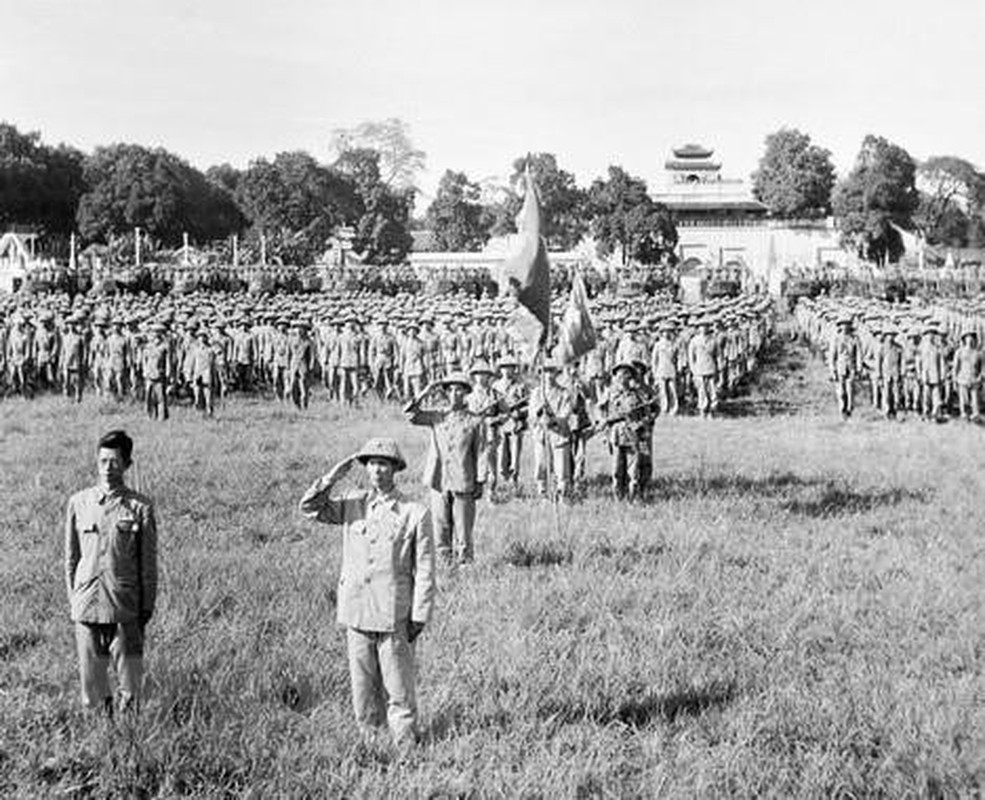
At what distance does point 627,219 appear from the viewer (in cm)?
6088

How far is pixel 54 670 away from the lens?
21.5 feet

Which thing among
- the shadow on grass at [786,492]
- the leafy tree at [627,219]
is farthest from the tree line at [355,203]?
the shadow on grass at [786,492]

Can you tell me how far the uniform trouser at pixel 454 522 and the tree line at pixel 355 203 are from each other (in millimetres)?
52547

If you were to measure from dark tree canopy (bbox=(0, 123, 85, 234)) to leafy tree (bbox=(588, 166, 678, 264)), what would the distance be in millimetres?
31763

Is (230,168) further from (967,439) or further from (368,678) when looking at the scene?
(368,678)

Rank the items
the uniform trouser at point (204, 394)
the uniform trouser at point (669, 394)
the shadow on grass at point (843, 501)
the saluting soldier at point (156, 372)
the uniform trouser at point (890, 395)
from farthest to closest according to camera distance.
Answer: the uniform trouser at point (890, 395), the uniform trouser at point (669, 394), the uniform trouser at point (204, 394), the saluting soldier at point (156, 372), the shadow on grass at point (843, 501)

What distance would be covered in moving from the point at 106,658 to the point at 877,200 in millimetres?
70553

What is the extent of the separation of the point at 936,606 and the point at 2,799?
615cm

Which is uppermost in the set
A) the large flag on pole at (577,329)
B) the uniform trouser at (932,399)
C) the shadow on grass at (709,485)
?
the large flag on pole at (577,329)

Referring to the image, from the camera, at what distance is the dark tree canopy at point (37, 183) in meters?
67.6

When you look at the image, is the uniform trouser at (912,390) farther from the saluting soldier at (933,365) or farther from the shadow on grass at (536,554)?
the shadow on grass at (536,554)

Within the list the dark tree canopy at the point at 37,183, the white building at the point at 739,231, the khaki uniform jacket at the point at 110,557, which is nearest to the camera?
the khaki uniform jacket at the point at 110,557

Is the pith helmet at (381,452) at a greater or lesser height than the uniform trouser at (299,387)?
greater

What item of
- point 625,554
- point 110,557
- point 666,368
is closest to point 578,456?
point 625,554
